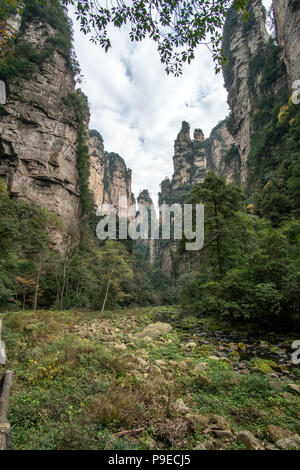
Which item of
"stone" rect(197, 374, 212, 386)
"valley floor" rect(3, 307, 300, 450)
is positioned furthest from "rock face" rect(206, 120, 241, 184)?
"stone" rect(197, 374, 212, 386)

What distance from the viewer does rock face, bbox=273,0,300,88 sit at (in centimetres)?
1736

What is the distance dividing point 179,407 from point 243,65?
44.4 metres

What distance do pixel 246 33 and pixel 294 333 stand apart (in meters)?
44.7

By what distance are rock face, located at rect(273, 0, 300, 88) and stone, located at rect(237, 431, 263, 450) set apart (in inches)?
978

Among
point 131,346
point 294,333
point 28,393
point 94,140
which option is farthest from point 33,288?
point 94,140

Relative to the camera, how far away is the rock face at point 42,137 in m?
20.8

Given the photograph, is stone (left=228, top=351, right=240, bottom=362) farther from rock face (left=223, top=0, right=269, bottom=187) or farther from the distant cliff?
rock face (left=223, top=0, right=269, bottom=187)

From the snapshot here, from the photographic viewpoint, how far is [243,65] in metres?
32.8

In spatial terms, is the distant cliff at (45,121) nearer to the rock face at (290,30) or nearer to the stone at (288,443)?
the stone at (288,443)

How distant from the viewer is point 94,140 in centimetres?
6091

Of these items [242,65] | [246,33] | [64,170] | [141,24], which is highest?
[246,33]

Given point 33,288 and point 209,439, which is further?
point 33,288
